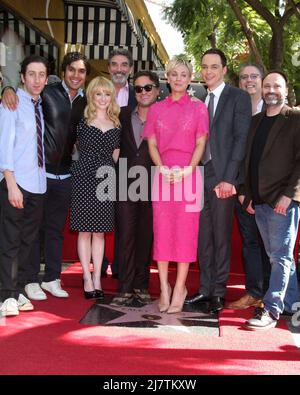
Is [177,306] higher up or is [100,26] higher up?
[100,26]

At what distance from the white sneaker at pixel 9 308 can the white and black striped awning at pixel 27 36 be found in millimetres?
5596

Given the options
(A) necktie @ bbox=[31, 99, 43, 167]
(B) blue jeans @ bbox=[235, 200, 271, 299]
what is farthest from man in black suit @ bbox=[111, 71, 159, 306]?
(B) blue jeans @ bbox=[235, 200, 271, 299]

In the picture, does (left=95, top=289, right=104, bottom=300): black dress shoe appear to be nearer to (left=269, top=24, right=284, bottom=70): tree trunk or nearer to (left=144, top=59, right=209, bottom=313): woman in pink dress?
(left=144, top=59, right=209, bottom=313): woman in pink dress

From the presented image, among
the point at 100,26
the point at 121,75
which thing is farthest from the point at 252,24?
the point at 121,75

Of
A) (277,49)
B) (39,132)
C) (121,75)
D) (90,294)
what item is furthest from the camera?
(277,49)

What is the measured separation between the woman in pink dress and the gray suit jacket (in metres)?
0.15

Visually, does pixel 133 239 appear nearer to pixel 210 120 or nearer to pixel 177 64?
pixel 210 120

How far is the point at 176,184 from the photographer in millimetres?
4836

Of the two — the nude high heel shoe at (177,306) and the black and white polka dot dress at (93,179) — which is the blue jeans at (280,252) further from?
the black and white polka dot dress at (93,179)

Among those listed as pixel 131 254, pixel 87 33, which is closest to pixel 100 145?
pixel 131 254

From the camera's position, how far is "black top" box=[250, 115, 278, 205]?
4695mm

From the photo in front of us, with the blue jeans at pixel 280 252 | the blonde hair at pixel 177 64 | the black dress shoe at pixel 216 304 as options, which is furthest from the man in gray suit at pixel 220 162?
the blue jeans at pixel 280 252

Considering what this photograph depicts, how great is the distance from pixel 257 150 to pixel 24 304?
2.30 m

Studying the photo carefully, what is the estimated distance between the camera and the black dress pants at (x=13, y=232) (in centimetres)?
467
